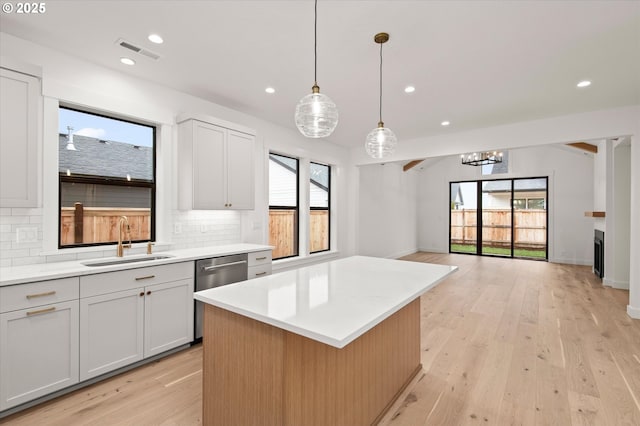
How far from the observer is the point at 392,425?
6.14 feet

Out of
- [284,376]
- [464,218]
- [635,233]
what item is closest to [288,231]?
[284,376]

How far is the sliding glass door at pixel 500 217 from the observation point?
8.06 m

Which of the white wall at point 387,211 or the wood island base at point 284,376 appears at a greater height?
the white wall at point 387,211

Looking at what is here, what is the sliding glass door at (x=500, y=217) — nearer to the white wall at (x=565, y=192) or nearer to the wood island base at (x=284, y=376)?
the white wall at (x=565, y=192)

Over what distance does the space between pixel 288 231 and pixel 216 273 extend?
2101mm

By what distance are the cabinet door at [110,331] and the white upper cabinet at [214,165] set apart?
118 centimetres

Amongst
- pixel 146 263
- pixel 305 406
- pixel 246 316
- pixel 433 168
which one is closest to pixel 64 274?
pixel 146 263

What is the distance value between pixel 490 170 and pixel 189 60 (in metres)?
8.50

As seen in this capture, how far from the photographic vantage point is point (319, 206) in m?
5.76

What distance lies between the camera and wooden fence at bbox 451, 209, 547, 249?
26.5 feet

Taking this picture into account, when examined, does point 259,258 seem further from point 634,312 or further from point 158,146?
point 634,312

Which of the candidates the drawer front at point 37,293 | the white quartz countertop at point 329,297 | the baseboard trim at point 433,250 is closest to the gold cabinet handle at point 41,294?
the drawer front at point 37,293

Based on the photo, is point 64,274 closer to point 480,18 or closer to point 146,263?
point 146,263

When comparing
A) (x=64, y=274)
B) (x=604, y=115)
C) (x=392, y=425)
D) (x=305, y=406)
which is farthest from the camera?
(x=604, y=115)
